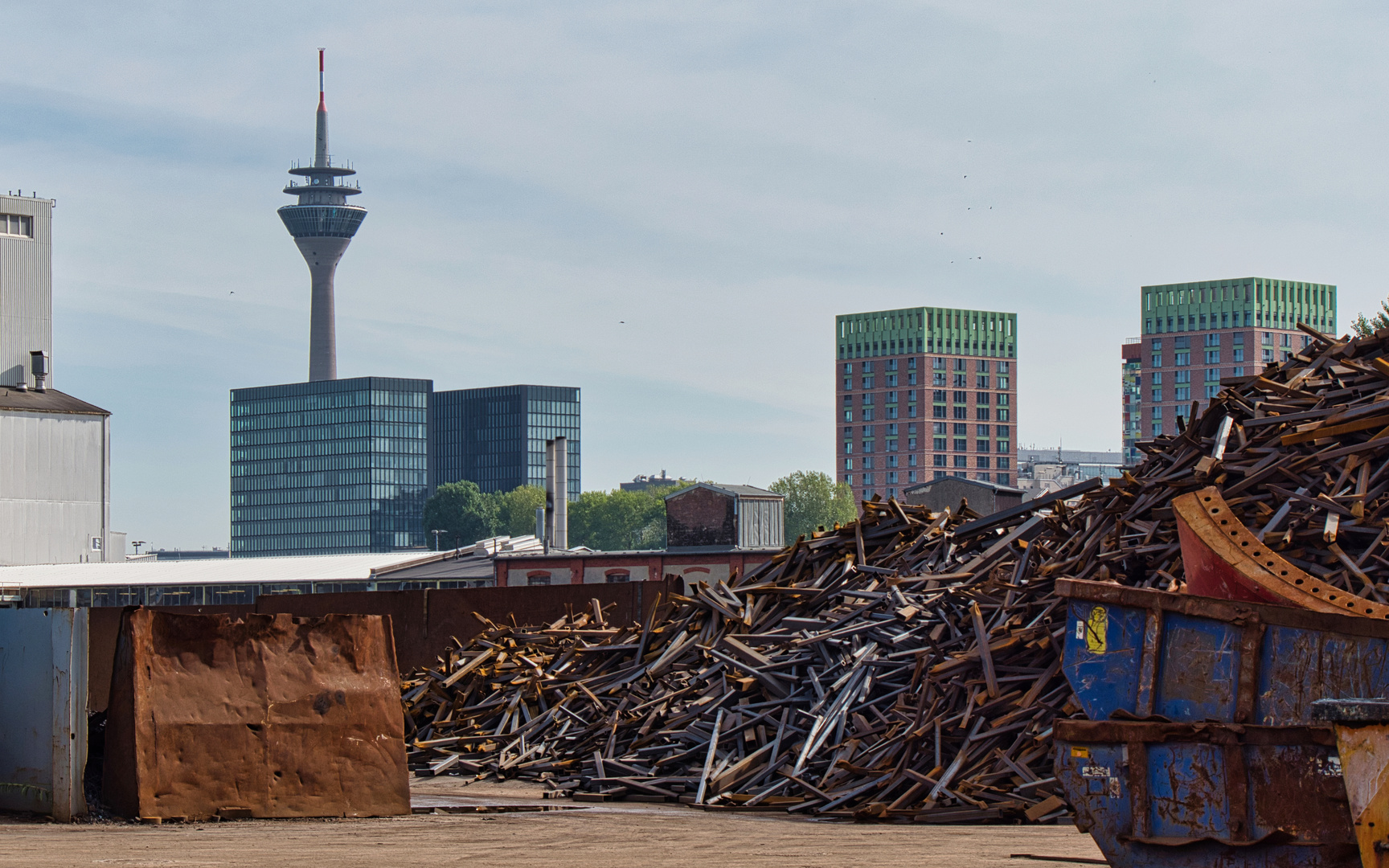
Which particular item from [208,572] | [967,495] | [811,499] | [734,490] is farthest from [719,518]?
[811,499]

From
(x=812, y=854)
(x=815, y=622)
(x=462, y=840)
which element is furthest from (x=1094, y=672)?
(x=815, y=622)

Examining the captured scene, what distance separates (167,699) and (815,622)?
7223 mm

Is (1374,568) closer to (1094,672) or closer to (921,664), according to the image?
(921,664)

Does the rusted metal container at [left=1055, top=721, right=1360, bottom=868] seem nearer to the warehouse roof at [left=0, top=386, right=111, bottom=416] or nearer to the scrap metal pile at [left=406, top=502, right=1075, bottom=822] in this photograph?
the scrap metal pile at [left=406, top=502, right=1075, bottom=822]

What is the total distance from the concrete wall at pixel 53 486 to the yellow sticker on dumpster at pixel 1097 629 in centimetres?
8143

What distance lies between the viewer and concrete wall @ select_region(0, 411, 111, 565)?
8081cm

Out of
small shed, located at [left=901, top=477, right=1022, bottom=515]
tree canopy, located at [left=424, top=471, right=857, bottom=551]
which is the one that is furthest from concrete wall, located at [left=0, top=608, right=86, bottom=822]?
tree canopy, located at [left=424, top=471, right=857, bottom=551]

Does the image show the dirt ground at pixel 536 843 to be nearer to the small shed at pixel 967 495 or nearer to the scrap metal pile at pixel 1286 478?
the scrap metal pile at pixel 1286 478

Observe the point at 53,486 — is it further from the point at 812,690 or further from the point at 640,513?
the point at 640,513

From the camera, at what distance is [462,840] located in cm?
1123

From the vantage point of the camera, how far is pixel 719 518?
238 ft

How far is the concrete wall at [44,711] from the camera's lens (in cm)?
1176

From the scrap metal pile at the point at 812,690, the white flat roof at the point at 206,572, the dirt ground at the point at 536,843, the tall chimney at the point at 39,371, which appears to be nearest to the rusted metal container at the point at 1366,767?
the dirt ground at the point at 536,843

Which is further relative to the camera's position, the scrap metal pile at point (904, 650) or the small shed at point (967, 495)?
the small shed at point (967, 495)
